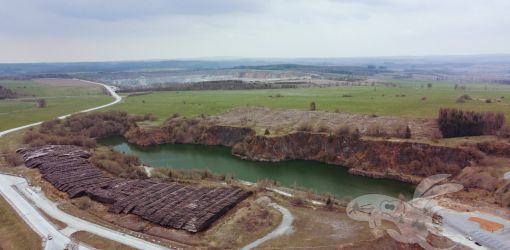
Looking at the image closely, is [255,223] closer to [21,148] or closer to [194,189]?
[194,189]

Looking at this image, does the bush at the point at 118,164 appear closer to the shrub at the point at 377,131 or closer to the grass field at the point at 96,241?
the grass field at the point at 96,241

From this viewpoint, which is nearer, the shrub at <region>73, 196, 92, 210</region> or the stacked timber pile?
the stacked timber pile

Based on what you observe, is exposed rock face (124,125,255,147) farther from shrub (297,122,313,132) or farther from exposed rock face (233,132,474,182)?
shrub (297,122,313,132)

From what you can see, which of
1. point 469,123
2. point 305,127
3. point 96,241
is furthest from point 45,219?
point 469,123

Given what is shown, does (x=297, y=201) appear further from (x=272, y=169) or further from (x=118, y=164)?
(x=118, y=164)

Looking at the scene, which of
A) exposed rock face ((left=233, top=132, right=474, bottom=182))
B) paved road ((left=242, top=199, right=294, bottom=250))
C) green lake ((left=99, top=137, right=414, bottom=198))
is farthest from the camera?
exposed rock face ((left=233, top=132, right=474, bottom=182))

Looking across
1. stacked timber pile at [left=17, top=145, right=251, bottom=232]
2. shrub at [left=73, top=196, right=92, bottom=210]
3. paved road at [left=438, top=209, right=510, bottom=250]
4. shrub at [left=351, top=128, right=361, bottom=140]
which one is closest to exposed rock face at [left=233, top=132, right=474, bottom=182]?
shrub at [left=351, top=128, right=361, bottom=140]
